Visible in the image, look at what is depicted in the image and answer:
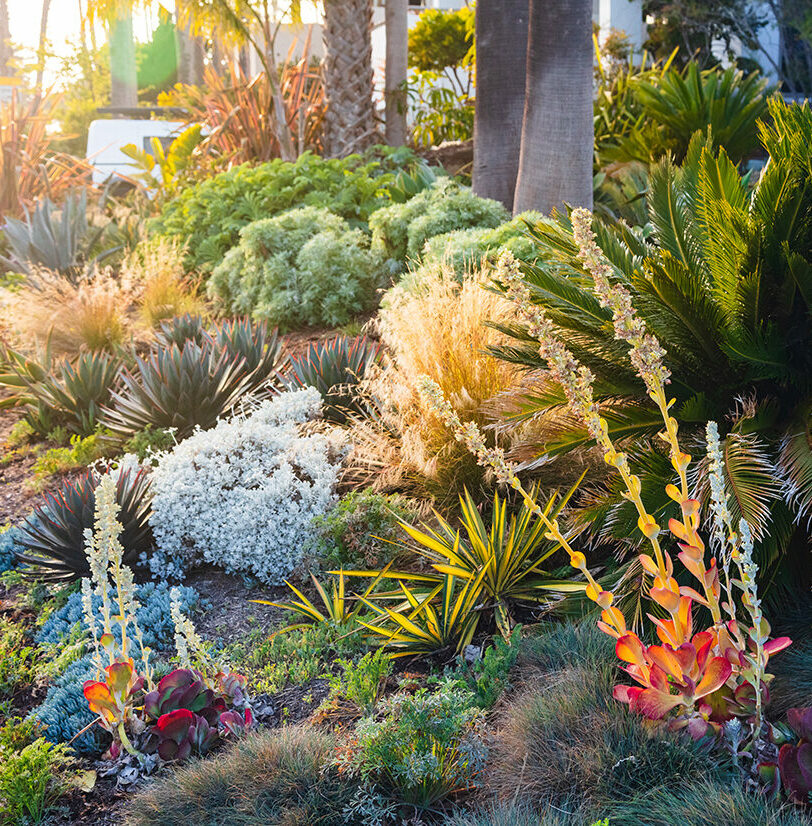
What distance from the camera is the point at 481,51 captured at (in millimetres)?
8711

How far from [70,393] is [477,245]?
3244 mm

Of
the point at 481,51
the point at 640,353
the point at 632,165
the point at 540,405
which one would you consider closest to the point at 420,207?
the point at 481,51

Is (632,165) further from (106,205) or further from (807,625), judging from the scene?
(106,205)

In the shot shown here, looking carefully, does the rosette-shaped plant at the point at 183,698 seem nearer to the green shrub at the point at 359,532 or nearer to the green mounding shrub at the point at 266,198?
the green shrub at the point at 359,532

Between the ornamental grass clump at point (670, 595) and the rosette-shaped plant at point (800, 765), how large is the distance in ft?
0.28

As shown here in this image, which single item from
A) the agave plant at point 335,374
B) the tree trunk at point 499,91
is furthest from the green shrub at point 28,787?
the tree trunk at point 499,91

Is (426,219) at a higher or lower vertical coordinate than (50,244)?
higher

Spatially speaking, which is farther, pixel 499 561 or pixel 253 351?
pixel 253 351

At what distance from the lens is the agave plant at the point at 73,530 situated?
438 centimetres

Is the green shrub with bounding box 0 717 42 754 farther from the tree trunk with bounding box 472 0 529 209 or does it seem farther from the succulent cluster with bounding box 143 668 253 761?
the tree trunk with bounding box 472 0 529 209

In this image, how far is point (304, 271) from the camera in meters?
7.63

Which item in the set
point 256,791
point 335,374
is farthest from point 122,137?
point 256,791

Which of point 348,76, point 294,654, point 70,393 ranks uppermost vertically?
point 348,76

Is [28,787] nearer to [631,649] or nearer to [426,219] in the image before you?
[631,649]
